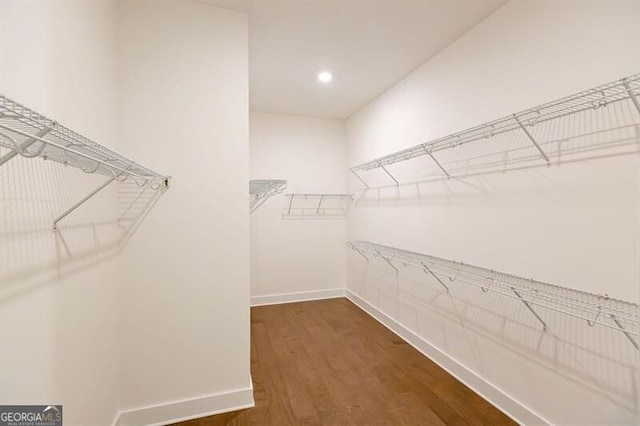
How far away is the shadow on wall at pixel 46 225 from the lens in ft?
2.50

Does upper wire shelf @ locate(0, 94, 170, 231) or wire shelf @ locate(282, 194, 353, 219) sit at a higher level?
upper wire shelf @ locate(0, 94, 170, 231)

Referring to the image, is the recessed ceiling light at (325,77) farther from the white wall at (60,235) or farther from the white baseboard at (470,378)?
the white baseboard at (470,378)

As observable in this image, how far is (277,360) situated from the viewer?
2307mm

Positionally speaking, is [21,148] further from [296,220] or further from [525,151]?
[296,220]

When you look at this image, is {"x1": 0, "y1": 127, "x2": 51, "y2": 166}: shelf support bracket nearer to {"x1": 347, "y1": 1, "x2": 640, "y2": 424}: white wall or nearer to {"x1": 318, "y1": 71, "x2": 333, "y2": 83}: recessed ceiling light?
{"x1": 347, "y1": 1, "x2": 640, "y2": 424}: white wall

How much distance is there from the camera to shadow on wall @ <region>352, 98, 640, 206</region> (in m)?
1.23

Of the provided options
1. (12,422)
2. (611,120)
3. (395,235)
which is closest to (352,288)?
(395,235)

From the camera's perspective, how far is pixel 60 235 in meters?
1.02

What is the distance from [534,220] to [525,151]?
0.40 m

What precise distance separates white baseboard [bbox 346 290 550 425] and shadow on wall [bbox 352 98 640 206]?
1.23 metres

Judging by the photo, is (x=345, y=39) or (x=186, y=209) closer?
(x=186, y=209)

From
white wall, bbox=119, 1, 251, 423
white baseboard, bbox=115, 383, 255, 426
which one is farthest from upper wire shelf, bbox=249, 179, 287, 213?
white baseboard, bbox=115, 383, 255, 426

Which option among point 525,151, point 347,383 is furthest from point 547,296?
point 347,383

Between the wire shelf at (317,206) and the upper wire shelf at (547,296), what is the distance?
1.65m
